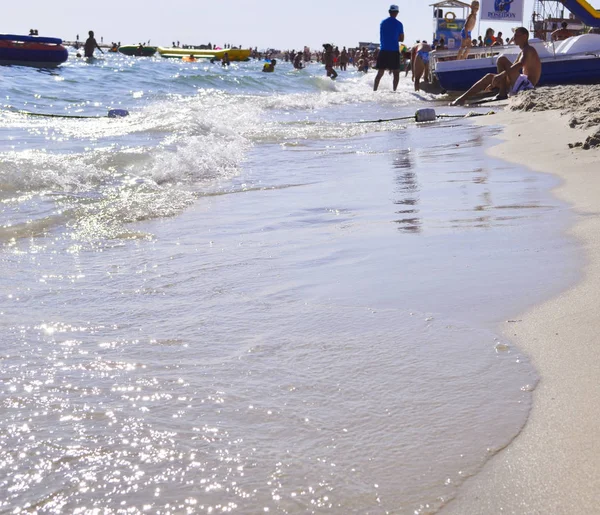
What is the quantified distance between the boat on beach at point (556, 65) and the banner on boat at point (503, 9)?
4.54 m

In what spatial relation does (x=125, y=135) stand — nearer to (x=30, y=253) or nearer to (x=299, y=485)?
(x=30, y=253)

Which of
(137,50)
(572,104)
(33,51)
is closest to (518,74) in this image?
(572,104)


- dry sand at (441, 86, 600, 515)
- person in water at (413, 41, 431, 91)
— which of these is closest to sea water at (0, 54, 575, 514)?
dry sand at (441, 86, 600, 515)

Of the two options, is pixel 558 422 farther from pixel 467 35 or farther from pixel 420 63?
pixel 420 63

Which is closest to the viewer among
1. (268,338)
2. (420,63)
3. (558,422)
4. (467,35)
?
(558,422)

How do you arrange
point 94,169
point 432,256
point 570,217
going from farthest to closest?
point 94,169 → point 570,217 → point 432,256

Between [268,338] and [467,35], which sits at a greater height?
[467,35]

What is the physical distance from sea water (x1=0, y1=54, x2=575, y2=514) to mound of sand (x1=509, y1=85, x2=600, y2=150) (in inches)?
57.6

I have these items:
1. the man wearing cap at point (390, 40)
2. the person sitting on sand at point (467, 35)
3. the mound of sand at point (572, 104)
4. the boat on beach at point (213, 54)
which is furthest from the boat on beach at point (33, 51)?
the boat on beach at point (213, 54)

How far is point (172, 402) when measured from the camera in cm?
184

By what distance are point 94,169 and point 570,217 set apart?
391 cm

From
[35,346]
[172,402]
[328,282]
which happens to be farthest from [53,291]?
[172,402]

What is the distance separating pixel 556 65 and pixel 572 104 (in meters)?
5.98

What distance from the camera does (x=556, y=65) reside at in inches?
553
